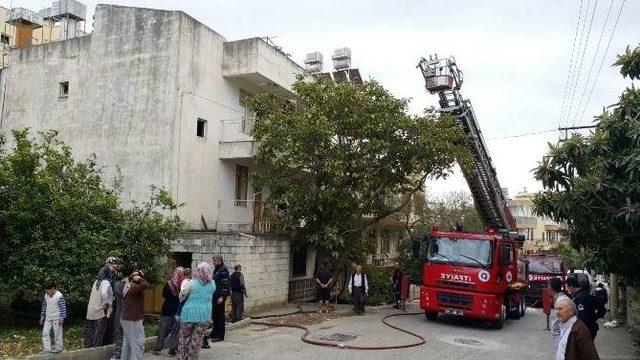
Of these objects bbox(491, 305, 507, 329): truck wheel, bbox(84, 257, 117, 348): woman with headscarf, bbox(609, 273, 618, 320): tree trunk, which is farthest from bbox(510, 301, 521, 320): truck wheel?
bbox(84, 257, 117, 348): woman with headscarf

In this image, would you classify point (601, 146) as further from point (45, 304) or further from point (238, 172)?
point (238, 172)

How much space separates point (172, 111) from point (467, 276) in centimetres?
1057

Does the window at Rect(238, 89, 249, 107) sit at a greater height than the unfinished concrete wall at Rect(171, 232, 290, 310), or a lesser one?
greater

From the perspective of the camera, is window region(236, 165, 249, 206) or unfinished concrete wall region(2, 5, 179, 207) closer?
unfinished concrete wall region(2, 5, 179, 207)

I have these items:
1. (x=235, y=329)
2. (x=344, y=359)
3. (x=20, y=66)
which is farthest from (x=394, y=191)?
(x=20, y=66)

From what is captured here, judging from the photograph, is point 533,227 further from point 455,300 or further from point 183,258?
point 183,258

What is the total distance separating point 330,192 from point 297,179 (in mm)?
1763

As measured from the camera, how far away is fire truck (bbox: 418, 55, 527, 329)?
16016 millimetres

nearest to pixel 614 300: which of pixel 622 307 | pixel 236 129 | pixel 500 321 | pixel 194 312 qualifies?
pixel 622 307

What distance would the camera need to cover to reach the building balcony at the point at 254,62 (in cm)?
2033

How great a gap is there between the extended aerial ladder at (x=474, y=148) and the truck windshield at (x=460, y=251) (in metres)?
3.25

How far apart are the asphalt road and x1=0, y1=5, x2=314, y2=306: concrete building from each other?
3.71 meters

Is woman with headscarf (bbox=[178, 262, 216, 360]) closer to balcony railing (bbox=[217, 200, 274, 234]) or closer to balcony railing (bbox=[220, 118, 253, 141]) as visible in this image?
balcony railing (bbox=[217, 200, 274, 234])

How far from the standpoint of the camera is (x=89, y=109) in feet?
66.1
